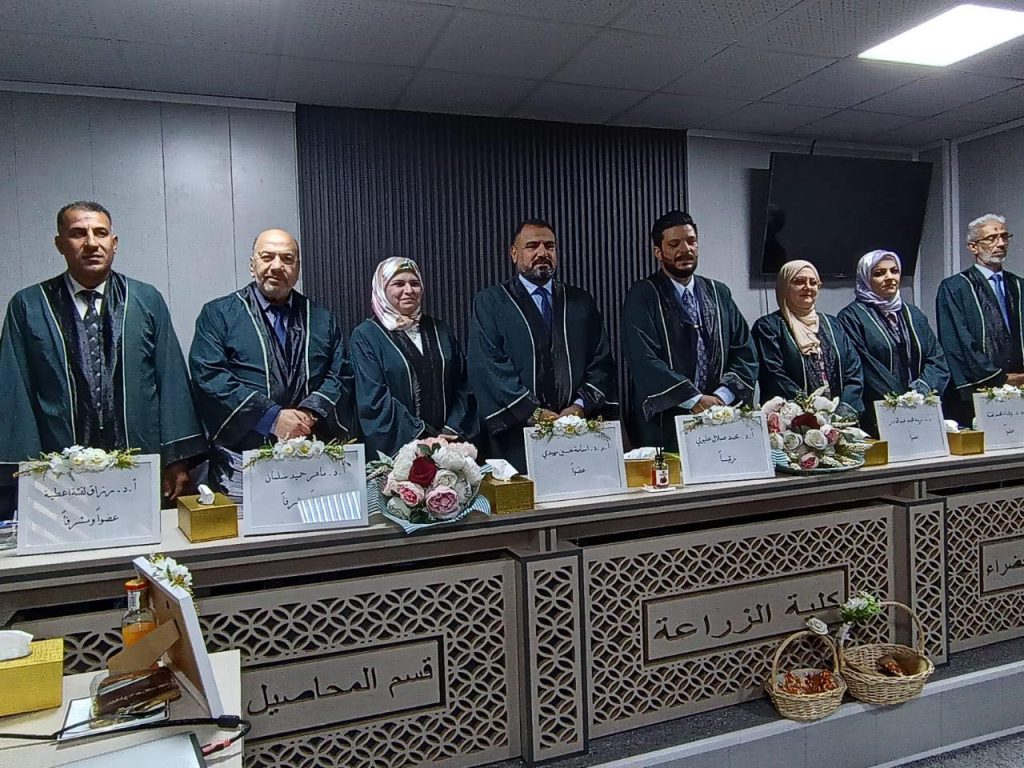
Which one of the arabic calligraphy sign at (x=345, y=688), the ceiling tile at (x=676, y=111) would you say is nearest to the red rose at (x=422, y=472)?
the arabic calligraphy sign at (x=345, y=688)

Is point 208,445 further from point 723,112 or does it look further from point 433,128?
point 723,112

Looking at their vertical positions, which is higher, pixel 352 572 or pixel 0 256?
pixel 0 256

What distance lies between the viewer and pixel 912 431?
282 cm

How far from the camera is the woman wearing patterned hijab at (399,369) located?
3.29m

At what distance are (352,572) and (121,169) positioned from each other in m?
2.41

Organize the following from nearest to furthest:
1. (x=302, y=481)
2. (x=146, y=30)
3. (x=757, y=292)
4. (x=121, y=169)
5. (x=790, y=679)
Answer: (x=302, y=481), (x=790, y=679), (x=146, y=30), (x=121, y=169), (x=757, y=292)

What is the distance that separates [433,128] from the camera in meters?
4.02

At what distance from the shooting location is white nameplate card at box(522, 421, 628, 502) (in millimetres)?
2277

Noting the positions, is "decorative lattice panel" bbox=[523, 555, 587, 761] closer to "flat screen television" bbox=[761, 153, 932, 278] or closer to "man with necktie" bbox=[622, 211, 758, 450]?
"man with necktie" bbox=[622, 211, 758, 450]

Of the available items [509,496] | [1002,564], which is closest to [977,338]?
[1002,564]

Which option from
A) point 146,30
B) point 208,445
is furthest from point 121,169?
point 208,445

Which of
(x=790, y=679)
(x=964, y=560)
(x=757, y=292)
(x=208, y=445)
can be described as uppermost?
(x=757, y=292)

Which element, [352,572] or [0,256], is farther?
[0,256]

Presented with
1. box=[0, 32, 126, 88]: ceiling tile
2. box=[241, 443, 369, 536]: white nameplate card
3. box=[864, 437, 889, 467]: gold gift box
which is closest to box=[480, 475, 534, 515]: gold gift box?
box=[241, 443, 369, 536]: white nameplate card
